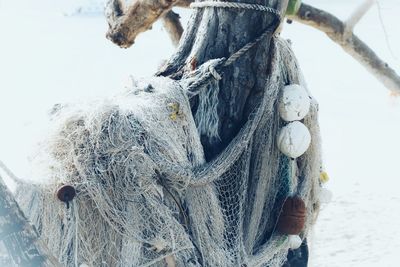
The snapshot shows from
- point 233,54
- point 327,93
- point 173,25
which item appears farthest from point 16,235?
point 327,93

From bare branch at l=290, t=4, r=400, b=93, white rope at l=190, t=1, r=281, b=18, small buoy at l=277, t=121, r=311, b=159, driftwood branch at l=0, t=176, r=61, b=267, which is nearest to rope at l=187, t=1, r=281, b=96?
white rope at l=190, t=1, r=281, b=18

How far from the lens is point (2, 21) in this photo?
2334 cm

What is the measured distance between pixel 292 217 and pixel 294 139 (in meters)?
0.33

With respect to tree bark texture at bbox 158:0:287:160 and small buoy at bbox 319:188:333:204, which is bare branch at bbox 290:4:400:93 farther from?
tree bark texture at bbox 158:0:287:160

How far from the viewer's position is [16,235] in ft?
4.85

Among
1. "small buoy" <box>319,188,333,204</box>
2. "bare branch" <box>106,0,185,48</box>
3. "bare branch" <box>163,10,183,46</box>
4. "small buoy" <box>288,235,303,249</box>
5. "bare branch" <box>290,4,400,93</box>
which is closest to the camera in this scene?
"small buoy" <box>288,235,303,249</box>

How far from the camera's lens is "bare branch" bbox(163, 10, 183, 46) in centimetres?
477

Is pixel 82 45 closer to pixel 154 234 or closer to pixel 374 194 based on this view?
pixel 374 194

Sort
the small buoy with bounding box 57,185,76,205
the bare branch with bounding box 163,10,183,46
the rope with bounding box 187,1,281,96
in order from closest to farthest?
the small buoy with bounding box 57,185,76,205, the rope with bounding box 187,1,281,96, the bare branch with bounding box 163,10,183,46

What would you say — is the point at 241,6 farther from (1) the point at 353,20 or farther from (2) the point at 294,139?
(1) the point at 353,20

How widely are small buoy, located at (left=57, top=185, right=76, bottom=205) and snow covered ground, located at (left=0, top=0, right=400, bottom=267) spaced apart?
0.68ft

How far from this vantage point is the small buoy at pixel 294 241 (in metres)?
2.85

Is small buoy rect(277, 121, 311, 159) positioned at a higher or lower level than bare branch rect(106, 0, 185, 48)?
lower

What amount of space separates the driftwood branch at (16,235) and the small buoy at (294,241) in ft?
5.04
